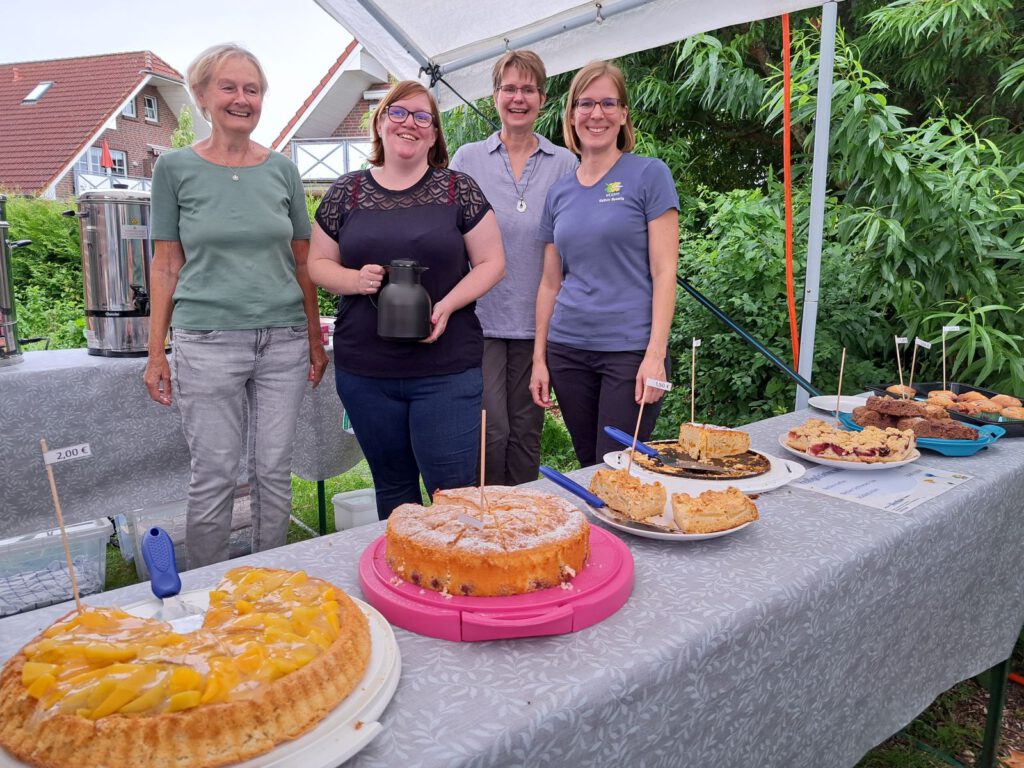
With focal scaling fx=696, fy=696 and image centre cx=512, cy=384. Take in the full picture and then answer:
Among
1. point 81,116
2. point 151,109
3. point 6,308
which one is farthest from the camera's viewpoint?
point 151,109

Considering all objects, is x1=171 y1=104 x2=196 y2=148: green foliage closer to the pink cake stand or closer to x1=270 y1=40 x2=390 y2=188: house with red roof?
x1=270 y1=40 x2=390 y2=188: house with red roof

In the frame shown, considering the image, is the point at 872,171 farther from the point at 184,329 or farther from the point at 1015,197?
the point at 184,329

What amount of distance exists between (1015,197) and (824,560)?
3.13m

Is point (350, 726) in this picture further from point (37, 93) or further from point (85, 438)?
point (37, 93)

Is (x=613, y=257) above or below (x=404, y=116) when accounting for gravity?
below

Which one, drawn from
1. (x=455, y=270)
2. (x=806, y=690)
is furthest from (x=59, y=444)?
(x=806, y=690)

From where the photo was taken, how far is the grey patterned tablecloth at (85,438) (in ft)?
8.02

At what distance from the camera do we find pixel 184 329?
6.93ft

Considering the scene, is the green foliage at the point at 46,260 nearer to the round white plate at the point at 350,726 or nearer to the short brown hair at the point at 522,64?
the short brown hair at the point at 522,64

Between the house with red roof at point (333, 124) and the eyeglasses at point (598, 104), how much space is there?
1261 centimetres

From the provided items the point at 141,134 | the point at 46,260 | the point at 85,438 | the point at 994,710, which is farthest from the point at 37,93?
the point at 994,710

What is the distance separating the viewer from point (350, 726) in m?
0.71

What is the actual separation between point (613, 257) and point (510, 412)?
2.88ft

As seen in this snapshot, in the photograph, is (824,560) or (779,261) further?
(779,261)
